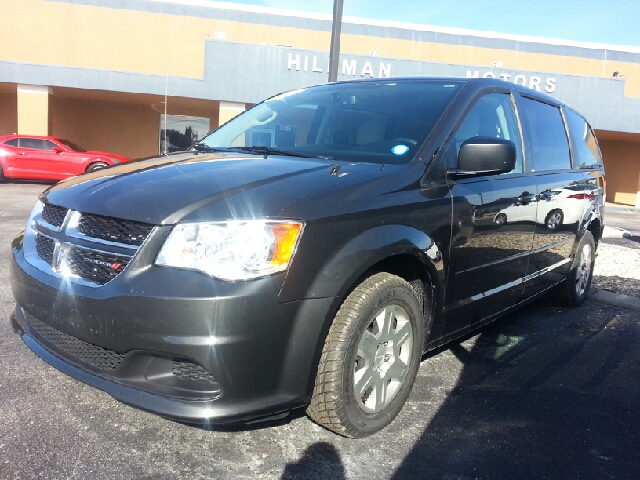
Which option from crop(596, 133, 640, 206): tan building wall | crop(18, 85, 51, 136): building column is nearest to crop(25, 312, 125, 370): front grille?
crop(18, 85, 51, 136): building column

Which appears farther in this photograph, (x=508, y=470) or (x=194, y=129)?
(x=194, y=129)

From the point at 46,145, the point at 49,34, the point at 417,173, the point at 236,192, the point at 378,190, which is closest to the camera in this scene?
the point at 236,192

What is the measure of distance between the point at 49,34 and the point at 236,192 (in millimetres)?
22129

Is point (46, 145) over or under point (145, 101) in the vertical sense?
under

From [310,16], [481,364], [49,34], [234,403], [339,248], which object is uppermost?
[310,16]

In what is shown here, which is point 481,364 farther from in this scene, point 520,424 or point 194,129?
point 194,129

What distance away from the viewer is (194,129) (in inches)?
936

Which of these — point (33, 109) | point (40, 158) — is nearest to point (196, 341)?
point (40, 158)

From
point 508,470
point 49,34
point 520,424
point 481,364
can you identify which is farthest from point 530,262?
point 49,34

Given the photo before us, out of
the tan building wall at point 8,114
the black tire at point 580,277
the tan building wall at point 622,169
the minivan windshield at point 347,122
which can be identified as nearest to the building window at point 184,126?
the tan building wall at point 8,114

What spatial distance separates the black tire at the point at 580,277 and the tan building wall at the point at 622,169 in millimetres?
22350

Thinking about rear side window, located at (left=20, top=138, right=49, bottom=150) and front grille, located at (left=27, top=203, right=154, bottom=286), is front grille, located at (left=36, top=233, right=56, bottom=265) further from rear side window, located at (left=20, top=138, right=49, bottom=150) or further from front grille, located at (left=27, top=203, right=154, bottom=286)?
rear side window, located at (left=20, top=138, right=49, bottom=150)

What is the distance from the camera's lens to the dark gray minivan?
2039 millimetres

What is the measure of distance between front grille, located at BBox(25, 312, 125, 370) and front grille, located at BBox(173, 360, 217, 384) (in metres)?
0.24
